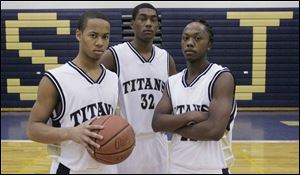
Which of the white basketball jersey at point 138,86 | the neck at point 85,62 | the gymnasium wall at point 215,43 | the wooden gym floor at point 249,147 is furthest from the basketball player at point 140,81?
the gymnasium wall at point 215,43

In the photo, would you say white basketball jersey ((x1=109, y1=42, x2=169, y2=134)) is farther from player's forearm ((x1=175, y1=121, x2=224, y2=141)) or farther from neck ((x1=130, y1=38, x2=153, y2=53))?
player's forearm ((x1=175, y1=121, x2=224, y2=141))

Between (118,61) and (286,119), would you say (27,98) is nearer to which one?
(286,119)

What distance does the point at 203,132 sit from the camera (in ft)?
6.77

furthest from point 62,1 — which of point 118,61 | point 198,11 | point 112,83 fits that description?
point 112,83

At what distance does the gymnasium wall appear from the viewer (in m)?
8.03

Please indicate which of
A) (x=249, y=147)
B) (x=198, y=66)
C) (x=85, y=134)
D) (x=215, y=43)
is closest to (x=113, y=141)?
(x=85, y=134)

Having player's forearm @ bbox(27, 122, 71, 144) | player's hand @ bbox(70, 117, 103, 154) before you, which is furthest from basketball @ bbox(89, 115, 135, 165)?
player's forearm @ bbox(27, 122, 71, 144)

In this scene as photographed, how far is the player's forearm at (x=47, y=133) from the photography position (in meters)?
1.85

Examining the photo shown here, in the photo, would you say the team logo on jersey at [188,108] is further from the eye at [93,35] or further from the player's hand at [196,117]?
the eye at [93,35]

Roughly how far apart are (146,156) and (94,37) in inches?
41.6

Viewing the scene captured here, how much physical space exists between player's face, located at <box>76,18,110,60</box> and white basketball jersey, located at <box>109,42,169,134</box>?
2.24 feet

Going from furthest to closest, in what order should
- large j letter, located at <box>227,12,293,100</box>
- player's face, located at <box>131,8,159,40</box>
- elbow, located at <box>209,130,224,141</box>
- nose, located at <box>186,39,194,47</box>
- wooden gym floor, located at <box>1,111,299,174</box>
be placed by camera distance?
large j letter, located at <box>227,12,293,100</box> < wooden gym floor, located at <box>1,111,299,174</box> < player's face, located at <box>131,8,159,40</box> < nose, located at <box>186,39,194,47</box> < elbow, located at <box>209,130,224,141</box>

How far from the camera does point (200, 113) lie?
2090 mm

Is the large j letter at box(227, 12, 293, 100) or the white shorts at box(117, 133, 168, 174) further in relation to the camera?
the large j letter at box(227, 12, 293, 100)
